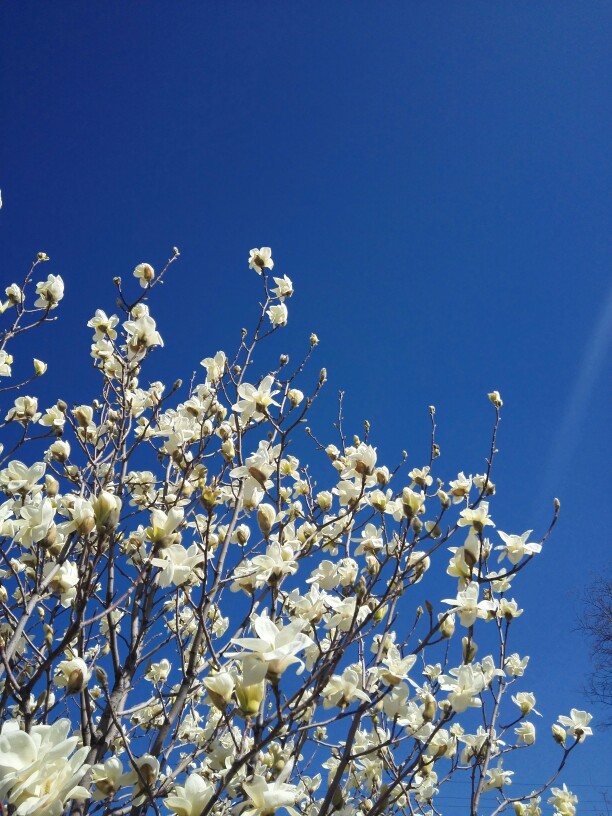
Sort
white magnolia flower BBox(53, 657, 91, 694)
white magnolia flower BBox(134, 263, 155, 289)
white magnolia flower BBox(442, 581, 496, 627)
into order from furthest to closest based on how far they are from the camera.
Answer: white magnolia flower BBox(134, 263, 155, 289)
white magnolia flower BBox(442, 581, 496, 627)
white magnolia flower BBox(53, 657, 91, 694)

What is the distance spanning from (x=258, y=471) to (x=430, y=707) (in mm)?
796

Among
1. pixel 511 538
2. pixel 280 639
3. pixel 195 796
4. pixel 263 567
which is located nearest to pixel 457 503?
pixel 511 538

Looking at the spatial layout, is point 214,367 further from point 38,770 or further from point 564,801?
point 564,801

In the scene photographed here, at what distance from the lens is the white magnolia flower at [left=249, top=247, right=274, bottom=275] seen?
255 centimetres

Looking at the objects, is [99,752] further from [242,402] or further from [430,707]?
[242,402]

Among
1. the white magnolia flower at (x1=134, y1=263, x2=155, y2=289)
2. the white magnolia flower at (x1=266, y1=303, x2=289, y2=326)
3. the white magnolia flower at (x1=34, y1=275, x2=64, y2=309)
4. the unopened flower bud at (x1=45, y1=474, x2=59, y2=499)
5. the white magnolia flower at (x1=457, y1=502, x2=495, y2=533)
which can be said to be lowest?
the unopened flower bud at (x1=45, y1=474, x2=59, y2=499)

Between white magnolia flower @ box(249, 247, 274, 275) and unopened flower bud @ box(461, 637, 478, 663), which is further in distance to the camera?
white magnolia flower @ box(249, 247, 274, 275)

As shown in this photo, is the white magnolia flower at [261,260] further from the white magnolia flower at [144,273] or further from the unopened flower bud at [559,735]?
the unopened flower bud at [559,735]

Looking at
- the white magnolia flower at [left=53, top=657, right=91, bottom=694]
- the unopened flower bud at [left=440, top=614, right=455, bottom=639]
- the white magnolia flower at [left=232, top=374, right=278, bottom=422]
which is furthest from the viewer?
the white magnolia flower at [left=232, top=374, right=278, bottom=422]

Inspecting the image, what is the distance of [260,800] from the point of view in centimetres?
104

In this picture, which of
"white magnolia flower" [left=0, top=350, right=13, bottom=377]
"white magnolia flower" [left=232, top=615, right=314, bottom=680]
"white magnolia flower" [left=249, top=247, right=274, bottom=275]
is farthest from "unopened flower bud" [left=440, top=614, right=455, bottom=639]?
"white magnolia flower" [left=0, top=350, right=13, bottom=377]

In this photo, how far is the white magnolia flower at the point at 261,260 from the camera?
2.55m

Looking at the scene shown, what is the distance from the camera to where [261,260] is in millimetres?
2561

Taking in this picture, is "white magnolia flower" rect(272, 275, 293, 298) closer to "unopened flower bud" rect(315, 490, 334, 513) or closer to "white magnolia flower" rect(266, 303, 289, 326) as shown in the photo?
"white magnolia flower" rect(266, 303, 289, 326)
